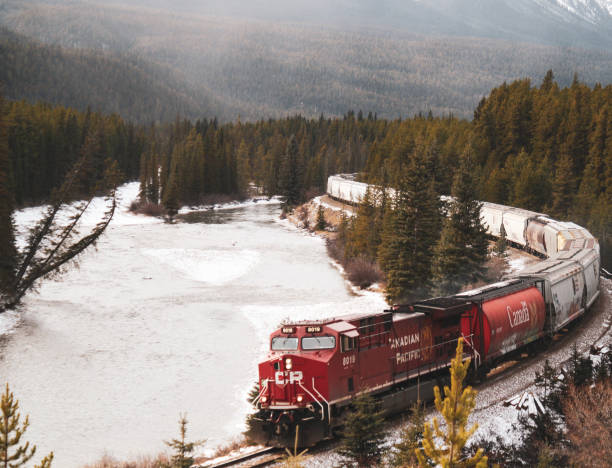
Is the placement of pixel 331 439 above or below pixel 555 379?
below

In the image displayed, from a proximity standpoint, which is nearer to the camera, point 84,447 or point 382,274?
point 84,447

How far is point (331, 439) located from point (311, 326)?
446 cm

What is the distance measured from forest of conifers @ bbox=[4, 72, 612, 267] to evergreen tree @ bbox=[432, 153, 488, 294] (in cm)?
820

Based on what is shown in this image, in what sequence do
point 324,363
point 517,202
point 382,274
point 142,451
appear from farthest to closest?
point 517,202 → point 382,274 → point 142,451 → point 324,363

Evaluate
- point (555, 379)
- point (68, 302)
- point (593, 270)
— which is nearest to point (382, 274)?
point (593, 270)

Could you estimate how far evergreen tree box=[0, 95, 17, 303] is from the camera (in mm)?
38594

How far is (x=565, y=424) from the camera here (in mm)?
20000

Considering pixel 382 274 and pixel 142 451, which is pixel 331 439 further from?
pixel 382 274

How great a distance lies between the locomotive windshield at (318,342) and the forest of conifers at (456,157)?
100ft

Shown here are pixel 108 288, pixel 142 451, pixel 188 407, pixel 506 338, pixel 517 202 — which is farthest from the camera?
pixel 517 202

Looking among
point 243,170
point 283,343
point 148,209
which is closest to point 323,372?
point 283,343

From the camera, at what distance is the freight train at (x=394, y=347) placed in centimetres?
1941

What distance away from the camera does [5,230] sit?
133ft

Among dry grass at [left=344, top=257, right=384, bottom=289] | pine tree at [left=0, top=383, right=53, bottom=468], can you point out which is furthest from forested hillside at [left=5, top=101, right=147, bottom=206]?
pine tree at [left=0, top=383, right=53, bottom=468]
